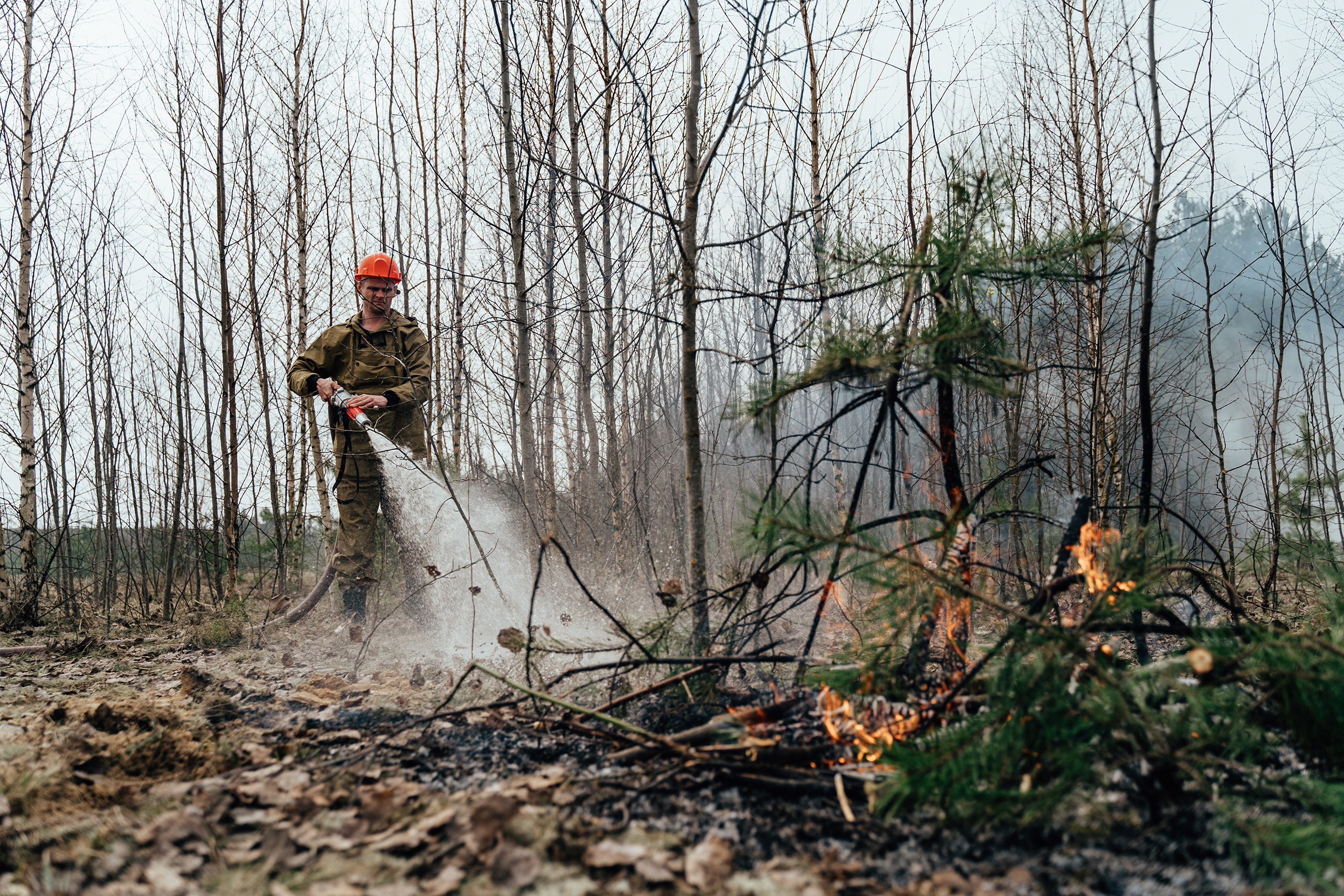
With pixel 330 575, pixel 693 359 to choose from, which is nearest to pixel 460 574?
pixel 330 575

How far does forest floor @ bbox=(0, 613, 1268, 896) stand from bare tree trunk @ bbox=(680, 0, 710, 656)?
463 millimetres

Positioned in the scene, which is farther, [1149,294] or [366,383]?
[366,383]

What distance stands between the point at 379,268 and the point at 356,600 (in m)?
2.52

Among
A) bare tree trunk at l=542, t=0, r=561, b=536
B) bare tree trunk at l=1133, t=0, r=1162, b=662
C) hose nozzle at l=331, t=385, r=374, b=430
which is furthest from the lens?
bare tree trunk at l=542, t=0, r=561, b=536

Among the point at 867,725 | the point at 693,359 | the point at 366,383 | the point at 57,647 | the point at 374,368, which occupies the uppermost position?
the point at 374,368

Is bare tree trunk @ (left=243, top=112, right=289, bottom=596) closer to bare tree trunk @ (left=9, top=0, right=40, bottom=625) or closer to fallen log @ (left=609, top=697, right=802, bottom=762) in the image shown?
bare tree trunk @ (left=9, top=0, right=40, bottom=625)

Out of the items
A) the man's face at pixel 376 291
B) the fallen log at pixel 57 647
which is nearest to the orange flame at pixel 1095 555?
the man's face at pixel 376 291

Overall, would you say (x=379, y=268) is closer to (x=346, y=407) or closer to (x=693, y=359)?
(x=346, y=407)

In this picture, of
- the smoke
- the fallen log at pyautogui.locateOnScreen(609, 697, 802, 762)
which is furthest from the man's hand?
the fallen log at pyautogui.locateOnScreen(609, 697, 802, 762)

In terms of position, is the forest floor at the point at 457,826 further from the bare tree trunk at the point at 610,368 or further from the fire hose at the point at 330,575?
the bare tree trunk at the point at 610,368

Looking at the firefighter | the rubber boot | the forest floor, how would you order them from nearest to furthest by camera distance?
1. the forest floor
2. the firefighter
3. the rubber boot

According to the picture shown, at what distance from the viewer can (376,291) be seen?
5074 millimetres

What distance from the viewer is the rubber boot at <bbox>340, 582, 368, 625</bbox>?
5238 mm

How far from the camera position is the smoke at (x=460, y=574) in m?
4.83
